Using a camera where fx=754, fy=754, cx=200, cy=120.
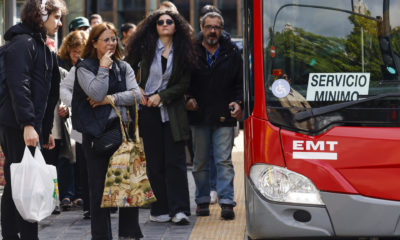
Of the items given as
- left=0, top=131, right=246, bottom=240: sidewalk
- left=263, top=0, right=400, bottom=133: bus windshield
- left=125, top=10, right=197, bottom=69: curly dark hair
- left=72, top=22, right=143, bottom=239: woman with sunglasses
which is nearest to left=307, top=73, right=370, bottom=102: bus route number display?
left=263, top=0, right=400, bottom=133: bus windshield

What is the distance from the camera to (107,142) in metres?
5.36

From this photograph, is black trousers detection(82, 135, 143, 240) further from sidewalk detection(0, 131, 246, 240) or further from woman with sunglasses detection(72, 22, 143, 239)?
sidewalk detection(0, 131, 246, 240)

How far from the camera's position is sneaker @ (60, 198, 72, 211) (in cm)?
754

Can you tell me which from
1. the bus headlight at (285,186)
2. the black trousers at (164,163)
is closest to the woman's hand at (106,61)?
the black trousers at (164,163)

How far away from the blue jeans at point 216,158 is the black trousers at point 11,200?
208cm

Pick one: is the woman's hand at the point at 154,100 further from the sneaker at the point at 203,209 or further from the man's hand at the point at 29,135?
the man's hand at the point at 29,135

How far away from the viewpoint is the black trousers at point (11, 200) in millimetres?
5281

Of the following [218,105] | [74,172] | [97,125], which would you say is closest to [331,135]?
[97,125]

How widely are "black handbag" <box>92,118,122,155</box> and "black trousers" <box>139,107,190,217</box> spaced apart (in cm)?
134

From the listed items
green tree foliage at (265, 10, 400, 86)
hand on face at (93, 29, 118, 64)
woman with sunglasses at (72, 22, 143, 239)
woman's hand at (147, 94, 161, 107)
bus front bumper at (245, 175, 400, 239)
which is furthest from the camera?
woman's hand at (147, 94, 161, 107)

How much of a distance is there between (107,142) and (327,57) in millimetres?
1683

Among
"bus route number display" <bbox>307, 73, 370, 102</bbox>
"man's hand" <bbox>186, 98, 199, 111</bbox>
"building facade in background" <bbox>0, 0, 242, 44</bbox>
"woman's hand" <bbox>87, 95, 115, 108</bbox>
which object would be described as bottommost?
"man's hand" <bbox>186, 98, 199, 111</bbox>

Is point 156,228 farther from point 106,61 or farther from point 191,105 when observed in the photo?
point 106,61

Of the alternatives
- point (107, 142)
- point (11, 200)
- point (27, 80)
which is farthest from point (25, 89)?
point (11, 200)
